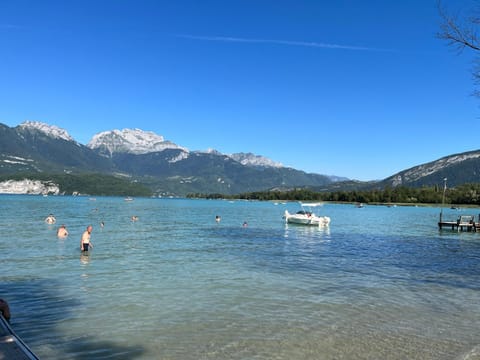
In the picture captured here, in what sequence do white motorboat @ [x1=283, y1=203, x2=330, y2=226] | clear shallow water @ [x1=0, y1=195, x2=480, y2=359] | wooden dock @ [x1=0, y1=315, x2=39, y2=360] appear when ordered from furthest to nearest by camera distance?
white motorboat @ [x1=283, y1=203, x2=330, y2=226]
clear shallow water @ [x1=0, y1=195, x2=480, y2=359]
wooden dock @ [x1=0, y1=315, x2=39, y2=360]

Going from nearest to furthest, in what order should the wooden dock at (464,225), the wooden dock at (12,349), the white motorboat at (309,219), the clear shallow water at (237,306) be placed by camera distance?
1. the wooden dock at (12,349)
2. the clear shallow water at (237,306)
3. the wooden dock at (464,225)
4. the white motorboat at (309,219)

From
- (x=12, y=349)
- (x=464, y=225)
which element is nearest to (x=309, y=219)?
(x=464, y=225)

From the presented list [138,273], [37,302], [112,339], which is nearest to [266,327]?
[112,339]

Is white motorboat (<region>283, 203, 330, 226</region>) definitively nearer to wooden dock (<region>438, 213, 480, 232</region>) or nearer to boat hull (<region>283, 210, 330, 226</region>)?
boat hull (<region>283, 210, 330, 226</region>)

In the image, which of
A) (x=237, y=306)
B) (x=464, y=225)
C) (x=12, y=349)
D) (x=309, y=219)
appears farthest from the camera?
(x=309, y=219)

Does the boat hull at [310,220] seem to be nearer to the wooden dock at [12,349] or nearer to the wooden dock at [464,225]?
the wooden dock at [464,225]

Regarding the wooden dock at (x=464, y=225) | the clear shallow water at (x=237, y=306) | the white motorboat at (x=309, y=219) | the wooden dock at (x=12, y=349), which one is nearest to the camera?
the wooden dock at (x=12, y=349)

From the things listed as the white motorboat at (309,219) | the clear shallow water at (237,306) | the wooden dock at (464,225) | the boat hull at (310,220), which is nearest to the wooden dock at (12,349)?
the clear shallow water at (237,306)

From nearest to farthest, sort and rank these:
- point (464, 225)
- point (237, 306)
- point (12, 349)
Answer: point (12, 349) < point (237, 306) < point (464, 225)

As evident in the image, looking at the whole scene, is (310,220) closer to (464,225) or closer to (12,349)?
(464,225)

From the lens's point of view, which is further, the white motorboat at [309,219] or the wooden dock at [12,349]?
the white motorboat at [309,219]

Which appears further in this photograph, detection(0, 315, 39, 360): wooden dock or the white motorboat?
the white motorboat

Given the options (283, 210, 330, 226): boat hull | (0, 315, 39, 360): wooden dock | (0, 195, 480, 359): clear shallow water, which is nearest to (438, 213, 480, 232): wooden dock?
(283, 210, 330, 226): boat hull

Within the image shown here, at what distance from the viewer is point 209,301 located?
17484 mm
